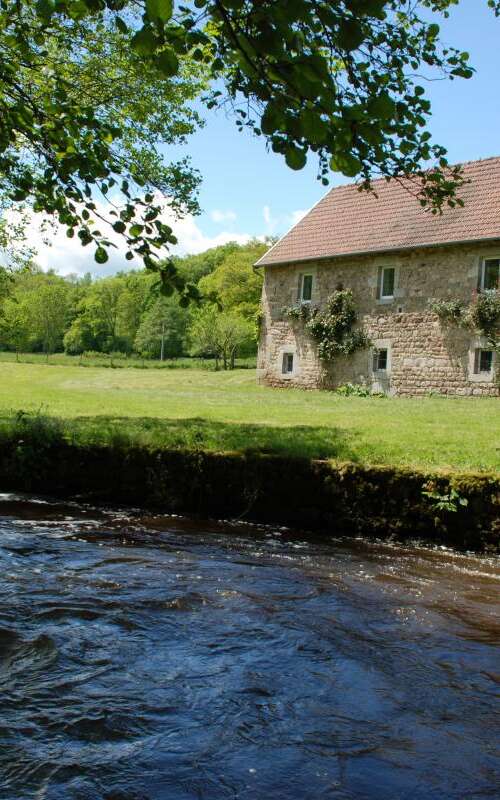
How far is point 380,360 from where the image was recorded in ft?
89.0

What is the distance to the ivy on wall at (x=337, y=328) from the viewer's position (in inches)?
1083

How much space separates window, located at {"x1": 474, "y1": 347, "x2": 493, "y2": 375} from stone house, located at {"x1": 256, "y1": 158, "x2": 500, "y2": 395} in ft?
0.12

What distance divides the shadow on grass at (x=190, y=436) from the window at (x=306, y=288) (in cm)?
1854

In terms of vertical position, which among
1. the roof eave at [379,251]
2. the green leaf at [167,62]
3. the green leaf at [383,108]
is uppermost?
the roof eave at [379,251]

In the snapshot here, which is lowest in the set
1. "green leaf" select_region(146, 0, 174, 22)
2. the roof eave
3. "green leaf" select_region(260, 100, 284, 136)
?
"green leaf" select_region(260, 100, 284, 136)

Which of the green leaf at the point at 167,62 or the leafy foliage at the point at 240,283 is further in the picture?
the leafy foliage at the point at 240,283

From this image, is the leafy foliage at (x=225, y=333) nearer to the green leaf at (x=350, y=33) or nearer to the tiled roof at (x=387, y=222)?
the tiled roof at (x=387, y=222)

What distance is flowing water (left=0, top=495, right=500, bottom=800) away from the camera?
3137 millimetres

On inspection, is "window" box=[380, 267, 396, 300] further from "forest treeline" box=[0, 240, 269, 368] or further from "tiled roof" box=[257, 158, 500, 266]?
"forest treeline" box=[0, 240, 269, 368]

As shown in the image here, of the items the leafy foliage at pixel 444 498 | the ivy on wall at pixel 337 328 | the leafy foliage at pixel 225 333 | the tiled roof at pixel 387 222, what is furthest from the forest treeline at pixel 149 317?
the leafy foliage at pixel 444 498

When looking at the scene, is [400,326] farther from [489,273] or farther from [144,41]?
[144,41]

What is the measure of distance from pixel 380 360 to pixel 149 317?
200 ft

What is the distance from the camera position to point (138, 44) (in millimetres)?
3445

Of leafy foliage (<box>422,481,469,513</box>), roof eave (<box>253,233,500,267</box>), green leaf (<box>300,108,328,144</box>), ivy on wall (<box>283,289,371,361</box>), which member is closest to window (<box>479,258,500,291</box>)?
roof eave (<box>253,233,500,267</box>)
